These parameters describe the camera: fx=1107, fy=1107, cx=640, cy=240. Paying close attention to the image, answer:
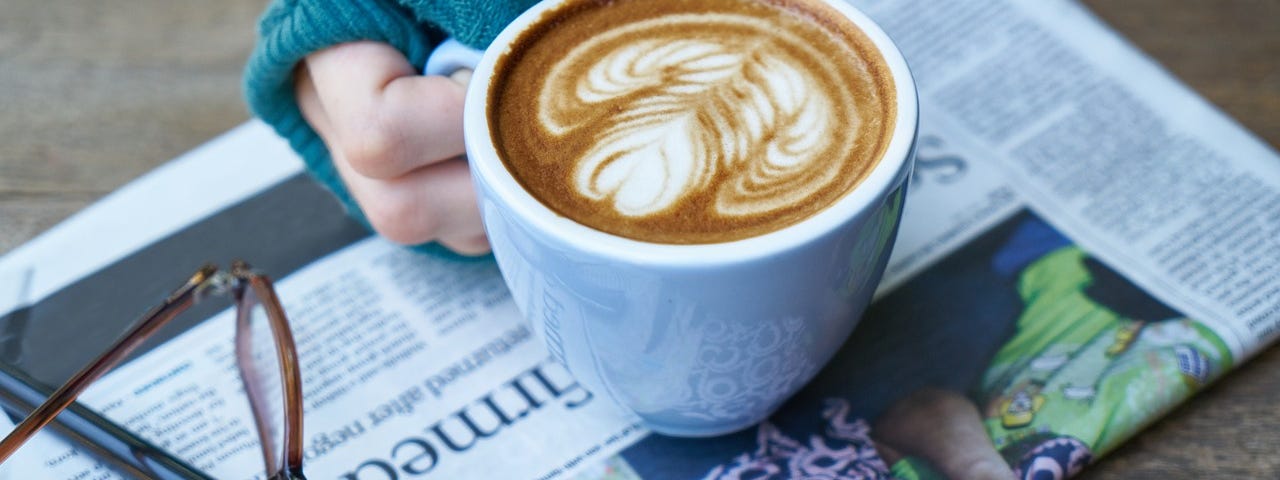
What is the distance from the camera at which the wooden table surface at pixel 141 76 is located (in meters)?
0.72

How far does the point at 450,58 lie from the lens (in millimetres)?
545

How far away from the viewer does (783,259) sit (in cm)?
42

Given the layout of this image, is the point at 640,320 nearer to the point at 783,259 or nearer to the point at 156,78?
the point at 783,259

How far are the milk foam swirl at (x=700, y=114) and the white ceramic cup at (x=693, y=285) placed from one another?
0.08 feet

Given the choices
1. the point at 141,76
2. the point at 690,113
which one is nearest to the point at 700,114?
the point at 690,113

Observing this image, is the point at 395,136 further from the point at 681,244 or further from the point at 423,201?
the point at 681,244

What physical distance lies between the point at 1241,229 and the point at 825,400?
0.92 ft

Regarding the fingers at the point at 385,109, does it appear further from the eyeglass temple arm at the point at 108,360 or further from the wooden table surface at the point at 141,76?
the wooden table surface at the point at 141,76

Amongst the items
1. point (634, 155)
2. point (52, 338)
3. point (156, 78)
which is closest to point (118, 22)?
point (156, 78)

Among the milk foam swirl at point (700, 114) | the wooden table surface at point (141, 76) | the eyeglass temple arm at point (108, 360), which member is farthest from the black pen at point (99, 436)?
the milk foam swirl at point (700, 114)

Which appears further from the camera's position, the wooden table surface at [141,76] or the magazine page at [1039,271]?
the wooden table surface at [141,76]

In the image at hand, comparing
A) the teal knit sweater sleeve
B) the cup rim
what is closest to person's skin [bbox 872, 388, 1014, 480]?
the cup rim

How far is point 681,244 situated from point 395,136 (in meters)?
0.18

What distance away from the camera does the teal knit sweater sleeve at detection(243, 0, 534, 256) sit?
532 mm
